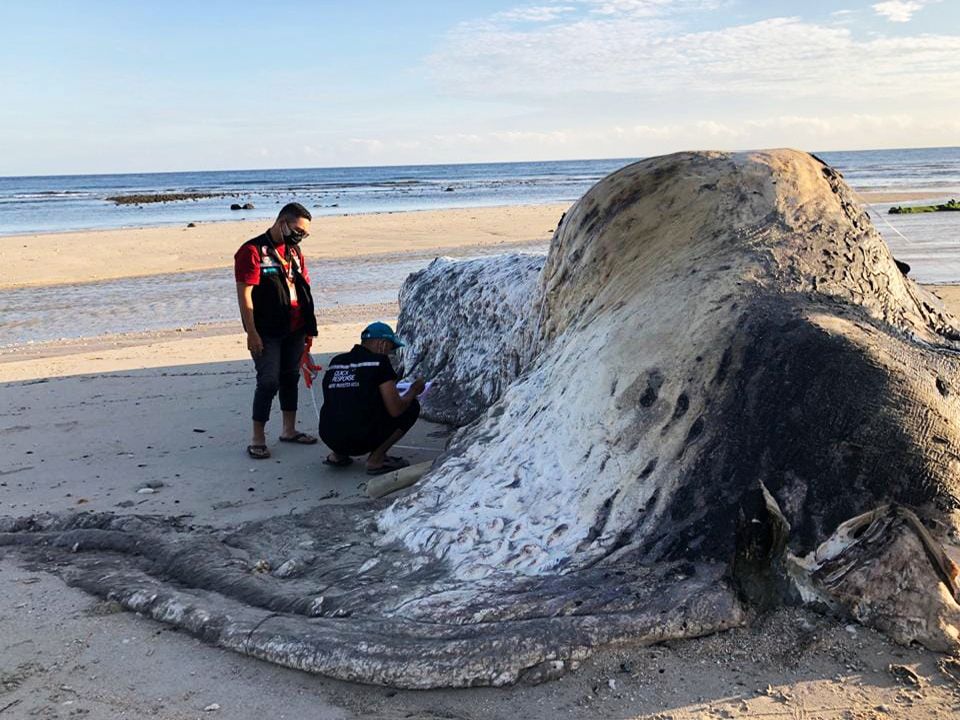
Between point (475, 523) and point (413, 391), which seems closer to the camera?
point (475, 523)

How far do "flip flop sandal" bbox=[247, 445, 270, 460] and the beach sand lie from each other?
0.09 metres

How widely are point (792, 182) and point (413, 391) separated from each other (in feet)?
7.95

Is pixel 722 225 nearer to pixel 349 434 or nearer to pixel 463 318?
pixel 349 434

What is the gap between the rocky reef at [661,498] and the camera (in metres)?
3.02

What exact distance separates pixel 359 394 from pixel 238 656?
96.4 inches

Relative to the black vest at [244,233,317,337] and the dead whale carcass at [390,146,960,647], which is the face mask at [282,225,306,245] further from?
the dead whale carcass at [390,146,960,647]

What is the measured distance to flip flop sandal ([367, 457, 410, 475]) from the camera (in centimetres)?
558

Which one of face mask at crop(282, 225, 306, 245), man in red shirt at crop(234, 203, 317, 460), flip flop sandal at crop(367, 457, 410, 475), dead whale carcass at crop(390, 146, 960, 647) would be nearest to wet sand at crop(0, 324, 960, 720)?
flip flop sandal at crop(367, 457, 410, 475)

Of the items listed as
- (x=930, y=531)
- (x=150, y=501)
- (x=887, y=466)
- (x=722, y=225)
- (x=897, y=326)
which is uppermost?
(x=722, y=225)

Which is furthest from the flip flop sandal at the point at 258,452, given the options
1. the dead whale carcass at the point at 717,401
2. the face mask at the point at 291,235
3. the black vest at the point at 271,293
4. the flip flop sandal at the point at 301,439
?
the dead whale carcass at the point at 717,401

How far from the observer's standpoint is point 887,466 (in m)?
3.32

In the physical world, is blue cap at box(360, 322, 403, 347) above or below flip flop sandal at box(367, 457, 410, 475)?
above

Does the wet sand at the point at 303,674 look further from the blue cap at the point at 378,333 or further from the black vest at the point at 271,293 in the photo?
the black vest at the point at 271,293

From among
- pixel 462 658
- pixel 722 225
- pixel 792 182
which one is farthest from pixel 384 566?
pixel 792 182
